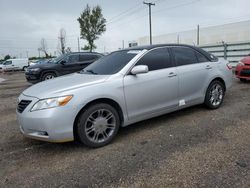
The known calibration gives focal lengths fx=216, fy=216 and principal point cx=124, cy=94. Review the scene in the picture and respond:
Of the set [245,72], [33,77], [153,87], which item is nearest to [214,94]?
[153,87]

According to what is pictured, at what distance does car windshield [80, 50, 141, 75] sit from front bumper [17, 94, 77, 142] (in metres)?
1.07

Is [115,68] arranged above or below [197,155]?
above

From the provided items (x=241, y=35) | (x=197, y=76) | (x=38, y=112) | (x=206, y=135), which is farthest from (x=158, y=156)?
(x=241, y=35)

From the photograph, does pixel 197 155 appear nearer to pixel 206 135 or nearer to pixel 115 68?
pixel 206 135

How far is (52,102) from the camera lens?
301 cm

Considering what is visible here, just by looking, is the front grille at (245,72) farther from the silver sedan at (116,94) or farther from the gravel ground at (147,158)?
the gravel ground at (147,158)

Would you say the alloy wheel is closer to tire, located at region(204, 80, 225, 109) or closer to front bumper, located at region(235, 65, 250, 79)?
tire, located at region(204, 80, 225, 109)

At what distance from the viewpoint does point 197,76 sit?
445 centimetres

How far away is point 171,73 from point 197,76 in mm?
737

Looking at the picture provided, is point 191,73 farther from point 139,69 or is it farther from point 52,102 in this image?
point 52,102

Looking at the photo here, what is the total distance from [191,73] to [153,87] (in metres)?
1.07

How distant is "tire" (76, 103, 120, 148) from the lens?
3154mm

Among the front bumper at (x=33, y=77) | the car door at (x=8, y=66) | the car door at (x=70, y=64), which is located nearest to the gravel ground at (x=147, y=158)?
the front bumper at (x=33, y=77)

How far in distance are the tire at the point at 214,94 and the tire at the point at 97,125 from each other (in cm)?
233
